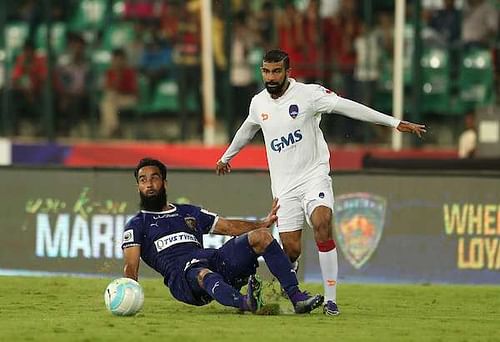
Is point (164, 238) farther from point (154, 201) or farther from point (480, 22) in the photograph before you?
point (480, 22)

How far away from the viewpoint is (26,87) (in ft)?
75.6

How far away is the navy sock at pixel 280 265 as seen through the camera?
11.0m

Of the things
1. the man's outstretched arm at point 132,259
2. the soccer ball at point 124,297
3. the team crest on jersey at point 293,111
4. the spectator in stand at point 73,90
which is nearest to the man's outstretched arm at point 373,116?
the team crest on jersey at point 293,111

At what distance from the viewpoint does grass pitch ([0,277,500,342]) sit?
9.88m

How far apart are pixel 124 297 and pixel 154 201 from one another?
88cm

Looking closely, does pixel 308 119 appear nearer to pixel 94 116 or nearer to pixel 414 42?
pixel 414 42

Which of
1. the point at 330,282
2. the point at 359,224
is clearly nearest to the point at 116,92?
the point at 359,224

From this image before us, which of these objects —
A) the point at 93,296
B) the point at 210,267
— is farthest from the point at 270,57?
the point at 93,296

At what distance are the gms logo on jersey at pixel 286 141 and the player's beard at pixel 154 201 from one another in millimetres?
1236

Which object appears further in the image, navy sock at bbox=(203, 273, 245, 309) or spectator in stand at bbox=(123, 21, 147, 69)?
spectator in stand at bbox=(123, 21, 147, 69)

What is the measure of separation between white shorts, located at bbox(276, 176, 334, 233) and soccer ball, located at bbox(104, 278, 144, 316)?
1.74 meters

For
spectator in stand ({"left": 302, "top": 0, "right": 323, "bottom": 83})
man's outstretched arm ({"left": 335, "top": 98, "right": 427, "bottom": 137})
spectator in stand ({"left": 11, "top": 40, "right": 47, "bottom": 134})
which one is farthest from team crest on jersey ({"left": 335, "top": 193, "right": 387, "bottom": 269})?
spectator in stand ({"left": 11, "top": 40, "right": 47, "bottom": 134})

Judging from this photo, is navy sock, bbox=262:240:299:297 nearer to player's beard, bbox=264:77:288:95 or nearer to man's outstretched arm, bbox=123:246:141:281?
man's outstretched arm, bbox=123:246:141:281

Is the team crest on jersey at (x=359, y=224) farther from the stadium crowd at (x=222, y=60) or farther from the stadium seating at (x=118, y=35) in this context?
the stadium seating at (x=118, y=35)
